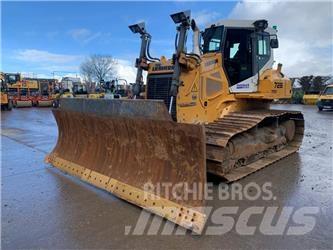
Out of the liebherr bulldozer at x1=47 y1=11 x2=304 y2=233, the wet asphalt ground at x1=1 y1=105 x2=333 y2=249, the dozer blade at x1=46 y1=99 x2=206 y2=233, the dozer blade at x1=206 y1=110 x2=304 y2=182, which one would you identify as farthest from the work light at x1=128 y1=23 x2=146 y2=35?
the wet asphalt ground at x1=1 y1=105 x2=333 y2=249

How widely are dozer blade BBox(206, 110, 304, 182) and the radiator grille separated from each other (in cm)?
89

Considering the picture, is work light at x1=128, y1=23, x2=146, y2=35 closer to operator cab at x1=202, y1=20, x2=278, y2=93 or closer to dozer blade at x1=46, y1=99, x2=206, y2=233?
operator cab at x1=202, y1=20, x2=278, y2=93

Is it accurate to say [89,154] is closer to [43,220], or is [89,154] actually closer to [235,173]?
[43,220]

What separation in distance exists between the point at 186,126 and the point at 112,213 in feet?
4.69

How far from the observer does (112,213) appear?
152 inches

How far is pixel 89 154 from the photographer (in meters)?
5.34

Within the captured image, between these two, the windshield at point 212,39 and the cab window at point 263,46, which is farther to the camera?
the cab window at point 263,46

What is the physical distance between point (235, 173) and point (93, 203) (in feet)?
8.02

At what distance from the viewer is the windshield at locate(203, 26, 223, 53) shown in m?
6.25

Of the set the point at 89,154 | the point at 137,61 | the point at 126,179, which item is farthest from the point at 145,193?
the point at 137,61

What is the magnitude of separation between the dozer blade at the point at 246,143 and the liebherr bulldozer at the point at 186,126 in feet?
0.06

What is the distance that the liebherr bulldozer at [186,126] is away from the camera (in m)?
3.84

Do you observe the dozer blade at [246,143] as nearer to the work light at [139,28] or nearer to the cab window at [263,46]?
the cab window at [263,46]

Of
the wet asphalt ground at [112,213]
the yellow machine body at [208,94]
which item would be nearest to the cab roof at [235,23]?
the yellow machine body at [208,94]
